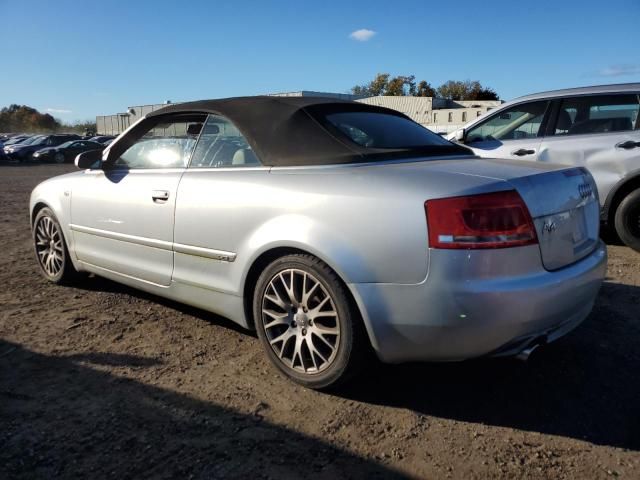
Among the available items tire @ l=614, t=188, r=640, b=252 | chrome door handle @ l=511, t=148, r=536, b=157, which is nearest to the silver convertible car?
chrome door handle @ l=511, t=148, r=536, b=157

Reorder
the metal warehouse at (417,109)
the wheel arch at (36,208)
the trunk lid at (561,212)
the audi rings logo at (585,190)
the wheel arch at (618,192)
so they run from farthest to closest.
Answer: the metal warehouse at (417,109), the wheel arch at (618,192), the wheel arch at (36,208), the audi rings logo at (585,190), the trunk lid at (561,212)

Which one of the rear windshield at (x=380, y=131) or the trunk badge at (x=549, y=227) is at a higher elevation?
the rear windshield at (x=380, y=131)

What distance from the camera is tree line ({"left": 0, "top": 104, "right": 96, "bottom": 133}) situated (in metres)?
84.4

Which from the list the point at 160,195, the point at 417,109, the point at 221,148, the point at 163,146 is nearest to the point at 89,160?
the point at 163,146

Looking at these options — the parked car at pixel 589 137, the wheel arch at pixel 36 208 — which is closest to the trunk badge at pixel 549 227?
the parked car at pixel 589 137

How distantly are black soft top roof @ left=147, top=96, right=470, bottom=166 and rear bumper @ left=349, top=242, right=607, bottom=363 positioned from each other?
2.65 feet

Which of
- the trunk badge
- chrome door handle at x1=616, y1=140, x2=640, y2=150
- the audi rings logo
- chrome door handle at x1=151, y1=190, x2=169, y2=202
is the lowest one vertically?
the trunk badge

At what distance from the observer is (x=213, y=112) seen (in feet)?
11.6

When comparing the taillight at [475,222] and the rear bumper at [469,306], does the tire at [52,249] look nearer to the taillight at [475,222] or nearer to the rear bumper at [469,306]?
the rear bumper at [469,306]

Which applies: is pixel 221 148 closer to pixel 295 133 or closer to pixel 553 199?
pixel 295 133

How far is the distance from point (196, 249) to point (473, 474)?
1.93 m

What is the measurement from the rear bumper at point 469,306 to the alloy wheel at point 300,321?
0.80 feet

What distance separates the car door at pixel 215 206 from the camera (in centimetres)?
303

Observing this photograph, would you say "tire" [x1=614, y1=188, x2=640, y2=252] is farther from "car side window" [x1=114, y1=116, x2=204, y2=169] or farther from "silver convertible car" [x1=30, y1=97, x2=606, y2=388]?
"car side window" [x1=114, y1=116, x2=204, y2=169]
